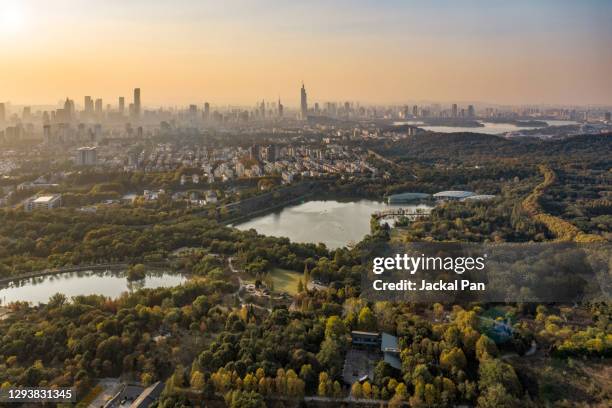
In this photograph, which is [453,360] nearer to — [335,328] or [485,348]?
[485,348]

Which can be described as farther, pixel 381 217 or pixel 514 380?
pixel 381 217

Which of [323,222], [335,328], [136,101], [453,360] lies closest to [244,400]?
[335,328]

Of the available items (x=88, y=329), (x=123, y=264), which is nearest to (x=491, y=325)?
(x=88, y=329)

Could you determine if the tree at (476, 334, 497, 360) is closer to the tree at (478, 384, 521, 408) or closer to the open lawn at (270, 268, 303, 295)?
the tree at (478, 384, 521, 408)

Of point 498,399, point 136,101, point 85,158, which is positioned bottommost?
point 498,399

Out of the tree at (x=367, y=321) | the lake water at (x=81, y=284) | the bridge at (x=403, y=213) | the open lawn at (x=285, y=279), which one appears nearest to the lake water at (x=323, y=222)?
the bridge at (x=403, y=213)

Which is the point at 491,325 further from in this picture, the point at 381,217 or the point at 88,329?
the point at 381,217
